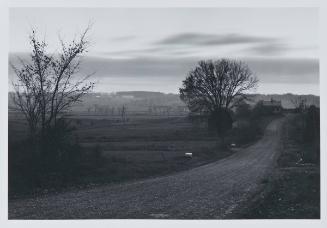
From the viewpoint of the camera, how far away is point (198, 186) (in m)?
22.1

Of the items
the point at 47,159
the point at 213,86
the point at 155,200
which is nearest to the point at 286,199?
the point at 155,200

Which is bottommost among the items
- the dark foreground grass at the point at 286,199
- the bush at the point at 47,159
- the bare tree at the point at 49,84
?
the dark foreground grass at the point at 286,199

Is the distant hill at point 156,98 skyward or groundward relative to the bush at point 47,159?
skyward

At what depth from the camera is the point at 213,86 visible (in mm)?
51844

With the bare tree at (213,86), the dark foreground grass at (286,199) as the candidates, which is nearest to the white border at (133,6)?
the dark foreground grass at (286,199)

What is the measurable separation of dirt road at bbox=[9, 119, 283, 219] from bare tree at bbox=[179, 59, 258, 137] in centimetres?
2528

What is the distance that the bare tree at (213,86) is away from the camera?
50.6 m

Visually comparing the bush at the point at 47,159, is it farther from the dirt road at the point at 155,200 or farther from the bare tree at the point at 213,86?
the bare tree at the point at 213,86

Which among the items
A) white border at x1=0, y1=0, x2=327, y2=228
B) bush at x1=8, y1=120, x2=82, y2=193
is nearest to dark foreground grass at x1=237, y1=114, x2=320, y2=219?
white border at x1=0, y1=0, x2=327, y2=228

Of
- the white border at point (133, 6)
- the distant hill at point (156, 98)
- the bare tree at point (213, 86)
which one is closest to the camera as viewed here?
the white border at point (133, 6)

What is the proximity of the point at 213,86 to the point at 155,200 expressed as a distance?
115ft

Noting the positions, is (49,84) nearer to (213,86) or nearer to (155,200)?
(155,200)

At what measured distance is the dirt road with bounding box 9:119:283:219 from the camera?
1559 cm

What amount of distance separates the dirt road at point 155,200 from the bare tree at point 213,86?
82.9 ft
